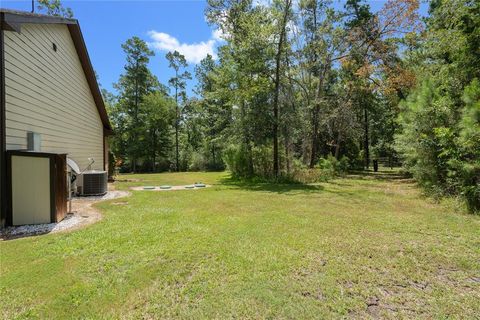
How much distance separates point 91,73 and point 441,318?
1156 centimetres

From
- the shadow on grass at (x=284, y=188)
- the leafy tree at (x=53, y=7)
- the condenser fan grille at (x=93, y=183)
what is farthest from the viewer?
the leafy tree at (x=53, y=7)

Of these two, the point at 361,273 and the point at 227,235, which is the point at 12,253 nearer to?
the point at 227,235

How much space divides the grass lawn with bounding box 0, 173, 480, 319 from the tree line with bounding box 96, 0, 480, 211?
267cm

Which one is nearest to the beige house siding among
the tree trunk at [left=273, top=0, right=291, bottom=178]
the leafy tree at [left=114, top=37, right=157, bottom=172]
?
the tree trunk at [left=273, top=0, right=291, bottom=178]

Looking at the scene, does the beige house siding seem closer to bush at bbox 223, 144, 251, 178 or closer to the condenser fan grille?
the condenser fan grille

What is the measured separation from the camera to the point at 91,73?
985 cm

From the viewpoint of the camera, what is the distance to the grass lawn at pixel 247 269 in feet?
7.68

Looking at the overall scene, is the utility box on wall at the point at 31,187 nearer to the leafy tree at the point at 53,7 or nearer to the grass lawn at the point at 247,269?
the grass lawn at the point at 247,269

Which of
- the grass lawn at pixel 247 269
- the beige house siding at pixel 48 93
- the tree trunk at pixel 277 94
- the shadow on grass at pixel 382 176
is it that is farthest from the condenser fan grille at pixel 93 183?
the shadow on grass at pixel 382 176

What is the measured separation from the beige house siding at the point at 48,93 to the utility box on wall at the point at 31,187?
19.0 inches

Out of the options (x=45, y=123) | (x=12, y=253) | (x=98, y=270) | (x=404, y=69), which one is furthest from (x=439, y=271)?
(x=404, y=69)

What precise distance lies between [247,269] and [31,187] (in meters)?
4.31

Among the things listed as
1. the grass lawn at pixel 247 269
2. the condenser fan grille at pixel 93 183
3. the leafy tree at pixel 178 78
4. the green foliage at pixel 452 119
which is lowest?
the grass lawn at pixel 247 269

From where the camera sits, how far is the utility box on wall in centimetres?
468
